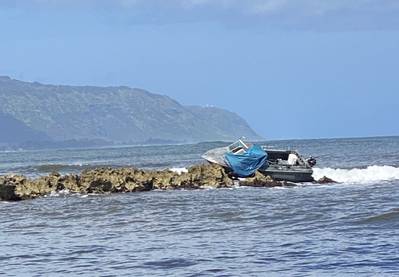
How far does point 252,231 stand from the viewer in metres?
23.2

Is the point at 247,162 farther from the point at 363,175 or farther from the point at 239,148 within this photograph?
the point at 363,175

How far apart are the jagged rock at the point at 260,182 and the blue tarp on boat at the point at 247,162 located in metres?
1.99

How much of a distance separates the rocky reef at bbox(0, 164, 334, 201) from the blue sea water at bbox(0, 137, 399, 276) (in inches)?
128

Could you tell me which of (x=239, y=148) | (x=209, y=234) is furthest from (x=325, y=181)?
(x=209, y=234)

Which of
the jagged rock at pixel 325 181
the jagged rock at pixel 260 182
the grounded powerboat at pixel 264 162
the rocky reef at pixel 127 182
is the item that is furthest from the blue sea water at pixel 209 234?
the grounded powerboat at pixel 264 162

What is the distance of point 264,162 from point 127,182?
23.4ft

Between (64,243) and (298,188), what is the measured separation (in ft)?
58.8

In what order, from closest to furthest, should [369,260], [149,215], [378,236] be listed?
[369,260], [378,236], [149,215]

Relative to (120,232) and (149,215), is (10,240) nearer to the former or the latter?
(120,232)

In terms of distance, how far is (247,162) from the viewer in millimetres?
43781

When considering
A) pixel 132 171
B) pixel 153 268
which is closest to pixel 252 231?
pixel 153 268

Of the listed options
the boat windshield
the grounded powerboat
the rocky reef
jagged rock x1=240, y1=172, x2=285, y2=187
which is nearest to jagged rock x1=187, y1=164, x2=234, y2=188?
the rocky reef

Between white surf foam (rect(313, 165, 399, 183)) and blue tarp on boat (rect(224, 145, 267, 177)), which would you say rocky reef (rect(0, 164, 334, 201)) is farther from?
white surf foam (rect(313, 165, 399, 183))

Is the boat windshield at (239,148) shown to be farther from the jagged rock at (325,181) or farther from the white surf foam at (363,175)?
the jagged rock at (325,181)
